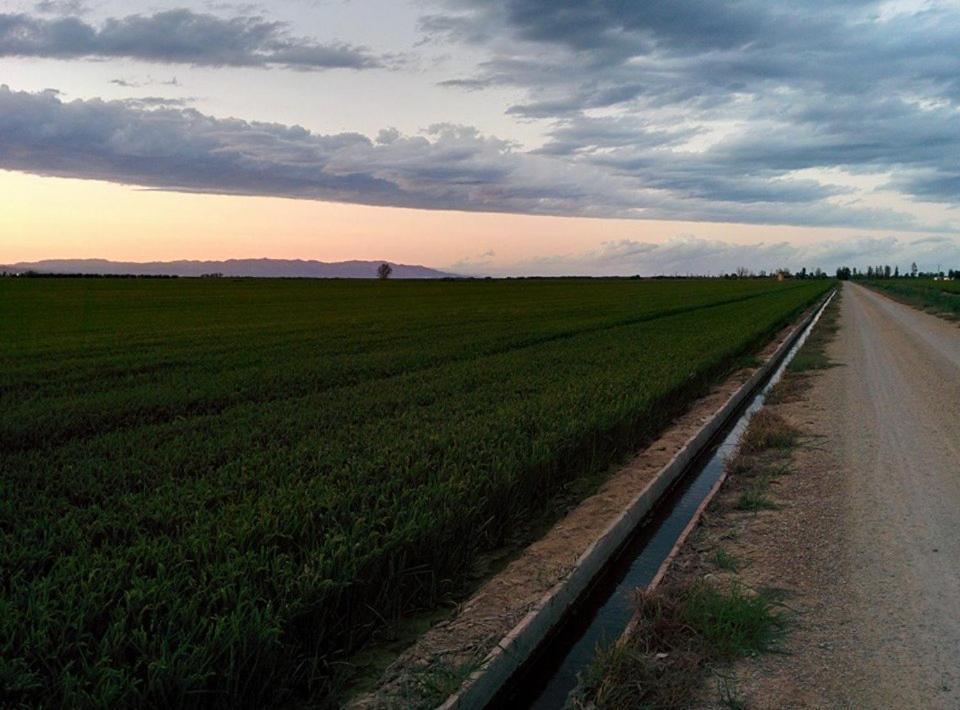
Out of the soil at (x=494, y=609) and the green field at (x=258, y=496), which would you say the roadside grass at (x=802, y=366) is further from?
the soil at (x=494, y=609)

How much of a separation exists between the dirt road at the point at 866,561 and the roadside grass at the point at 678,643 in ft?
0.55

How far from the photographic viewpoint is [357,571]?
15.3ft

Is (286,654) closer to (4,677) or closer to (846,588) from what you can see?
(4,677)

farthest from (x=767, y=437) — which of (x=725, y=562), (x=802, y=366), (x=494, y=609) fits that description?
(x=802, y=366)

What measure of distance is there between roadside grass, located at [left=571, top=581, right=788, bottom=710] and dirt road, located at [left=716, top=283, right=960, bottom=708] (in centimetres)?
17

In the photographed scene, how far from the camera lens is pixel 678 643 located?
14.7 feet

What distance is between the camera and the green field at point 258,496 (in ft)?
12.4

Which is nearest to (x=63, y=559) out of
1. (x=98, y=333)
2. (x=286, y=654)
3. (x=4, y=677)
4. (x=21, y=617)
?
(x=21, y=617)

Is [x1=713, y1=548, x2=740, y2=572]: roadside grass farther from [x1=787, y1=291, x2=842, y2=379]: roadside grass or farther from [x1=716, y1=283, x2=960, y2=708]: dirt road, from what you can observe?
[x1=787, y1=291, x2=842, y2=379]: roadside grass

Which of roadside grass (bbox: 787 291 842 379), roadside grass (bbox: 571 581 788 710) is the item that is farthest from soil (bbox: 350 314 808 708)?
roadside grass (bbox: 787 291 842 379)

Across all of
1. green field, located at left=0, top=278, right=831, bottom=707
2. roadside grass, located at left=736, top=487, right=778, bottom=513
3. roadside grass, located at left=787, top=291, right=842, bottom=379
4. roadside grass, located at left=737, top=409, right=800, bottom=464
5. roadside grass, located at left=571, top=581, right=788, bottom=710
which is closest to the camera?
green field, located at left=0, top=278, right=831, bottom=707

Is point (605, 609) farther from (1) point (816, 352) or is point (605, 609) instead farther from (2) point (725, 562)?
(1) point (816, 352)

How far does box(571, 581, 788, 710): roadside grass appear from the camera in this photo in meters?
3.94

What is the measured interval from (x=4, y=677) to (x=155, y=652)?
617 mm
